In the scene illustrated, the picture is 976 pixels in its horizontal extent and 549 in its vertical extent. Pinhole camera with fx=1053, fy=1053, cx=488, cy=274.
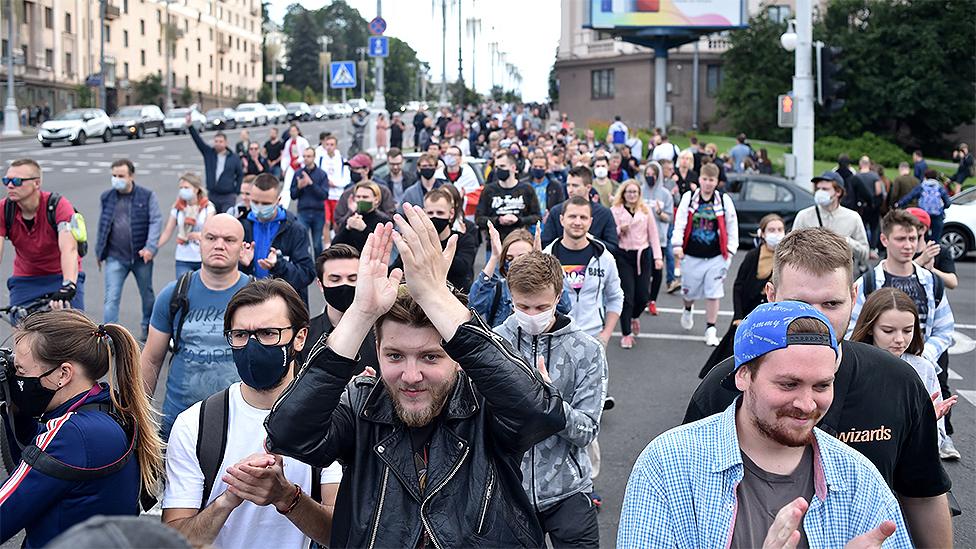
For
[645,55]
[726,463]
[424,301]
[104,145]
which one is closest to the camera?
[726,463]

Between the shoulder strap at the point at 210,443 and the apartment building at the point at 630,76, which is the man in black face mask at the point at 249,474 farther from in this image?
the apartment building at the point at 630,76

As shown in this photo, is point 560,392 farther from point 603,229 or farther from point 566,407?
point 603,229

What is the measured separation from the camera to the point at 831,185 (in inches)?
403

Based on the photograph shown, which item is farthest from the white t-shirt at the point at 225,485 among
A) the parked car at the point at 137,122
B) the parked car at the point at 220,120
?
the parked car at the point at 220,120

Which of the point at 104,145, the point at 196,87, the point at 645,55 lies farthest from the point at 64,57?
the point at 645,55

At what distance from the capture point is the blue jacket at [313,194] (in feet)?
49.8

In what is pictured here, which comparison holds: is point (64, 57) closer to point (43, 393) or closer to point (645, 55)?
point (645, 55)

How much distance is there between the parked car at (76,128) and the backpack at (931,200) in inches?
1478

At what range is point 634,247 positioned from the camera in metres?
11.4

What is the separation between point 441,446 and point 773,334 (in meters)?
0.97

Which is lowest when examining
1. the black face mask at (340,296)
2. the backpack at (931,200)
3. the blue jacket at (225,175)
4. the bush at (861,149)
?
the black face mask at (340,296)

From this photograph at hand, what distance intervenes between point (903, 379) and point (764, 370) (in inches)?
35.2

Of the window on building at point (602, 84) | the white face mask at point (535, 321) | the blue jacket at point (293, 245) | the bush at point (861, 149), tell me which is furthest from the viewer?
the window on building at point (602, 84)

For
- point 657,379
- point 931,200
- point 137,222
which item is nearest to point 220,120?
point 931,200
